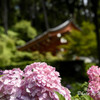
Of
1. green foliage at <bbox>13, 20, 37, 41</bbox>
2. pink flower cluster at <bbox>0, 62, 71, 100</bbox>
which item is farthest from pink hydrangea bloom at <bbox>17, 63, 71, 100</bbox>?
green foliage at <bbox>13, 20, 37, 41</bbox>

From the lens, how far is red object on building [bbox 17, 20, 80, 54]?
61.8 ft

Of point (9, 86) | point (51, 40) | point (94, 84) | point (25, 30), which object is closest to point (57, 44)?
point (51, 40)

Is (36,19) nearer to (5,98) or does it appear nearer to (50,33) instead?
(50,33)

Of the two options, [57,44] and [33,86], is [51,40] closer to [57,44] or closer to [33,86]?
[57,44]

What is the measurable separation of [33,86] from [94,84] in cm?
99

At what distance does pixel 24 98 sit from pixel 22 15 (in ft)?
126

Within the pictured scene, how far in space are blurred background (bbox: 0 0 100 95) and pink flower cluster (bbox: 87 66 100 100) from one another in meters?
0.55

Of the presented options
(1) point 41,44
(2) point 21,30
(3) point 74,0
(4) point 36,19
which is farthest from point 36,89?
(4) point 36,19

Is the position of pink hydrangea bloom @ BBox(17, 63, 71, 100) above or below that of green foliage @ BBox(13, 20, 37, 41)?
below

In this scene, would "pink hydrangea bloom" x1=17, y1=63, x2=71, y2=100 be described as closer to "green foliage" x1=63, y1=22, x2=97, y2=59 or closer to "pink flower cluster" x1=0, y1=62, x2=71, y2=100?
"pink flower cluster" x1=0, y1=62, x2=71, y2=100

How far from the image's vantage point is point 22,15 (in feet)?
129

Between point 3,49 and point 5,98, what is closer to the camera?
point 5,98

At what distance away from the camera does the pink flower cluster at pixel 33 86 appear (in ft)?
5.86

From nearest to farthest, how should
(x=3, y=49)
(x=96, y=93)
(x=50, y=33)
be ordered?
1. (x=96, y=93)
2. (x=3, y=49)
3. (x=50, y=33)
